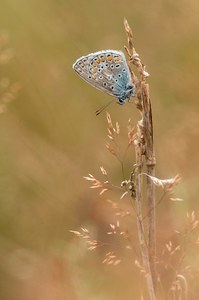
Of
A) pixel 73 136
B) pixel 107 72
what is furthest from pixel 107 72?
pixel 73 136

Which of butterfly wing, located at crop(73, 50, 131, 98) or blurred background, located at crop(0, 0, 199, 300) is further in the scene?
blurred background, located at crop(0, 0, 199, 300)

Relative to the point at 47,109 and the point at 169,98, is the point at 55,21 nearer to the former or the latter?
the point at 47,109

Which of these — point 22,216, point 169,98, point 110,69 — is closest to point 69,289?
point 22,216

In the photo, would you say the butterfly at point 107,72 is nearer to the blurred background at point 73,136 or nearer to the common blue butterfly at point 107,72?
the common blue butterfly at point 107,72

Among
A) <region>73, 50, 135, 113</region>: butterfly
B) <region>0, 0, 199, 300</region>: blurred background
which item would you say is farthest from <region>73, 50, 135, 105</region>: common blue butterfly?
<region>0, 0, 199, 300</region>: blurred background

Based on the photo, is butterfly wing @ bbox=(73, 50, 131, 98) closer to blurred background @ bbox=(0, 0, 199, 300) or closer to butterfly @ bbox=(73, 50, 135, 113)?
butterfly @ bbox=(73, 50, 135, 113)

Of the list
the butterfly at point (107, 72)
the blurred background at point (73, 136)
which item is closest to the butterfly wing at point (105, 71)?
the butterfly at point (107, 72)

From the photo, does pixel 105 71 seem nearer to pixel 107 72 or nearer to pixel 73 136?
pixel 107 72

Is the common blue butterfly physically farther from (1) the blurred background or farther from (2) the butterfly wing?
(1) the blurred background
